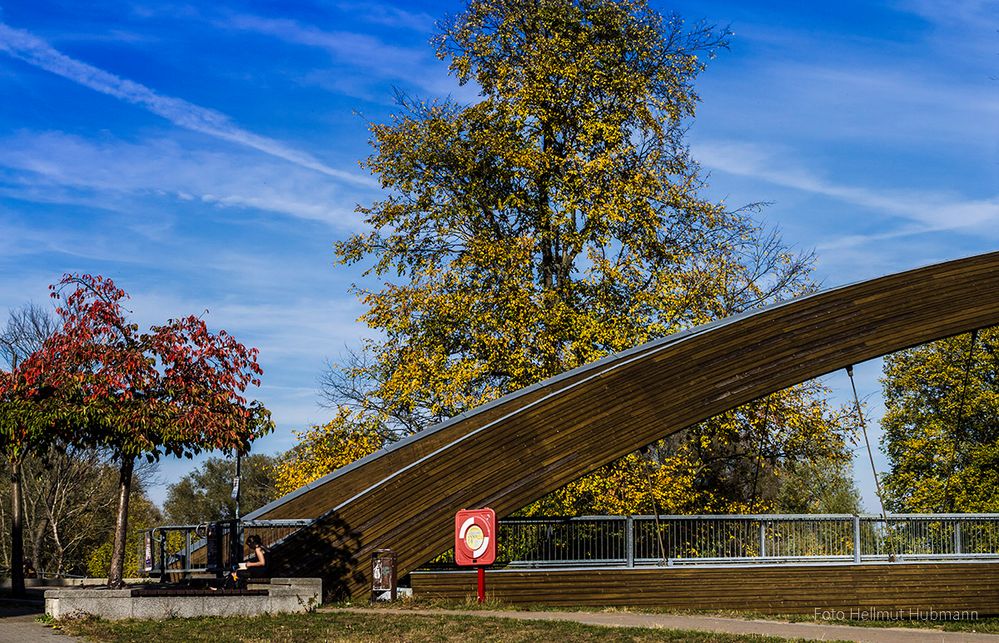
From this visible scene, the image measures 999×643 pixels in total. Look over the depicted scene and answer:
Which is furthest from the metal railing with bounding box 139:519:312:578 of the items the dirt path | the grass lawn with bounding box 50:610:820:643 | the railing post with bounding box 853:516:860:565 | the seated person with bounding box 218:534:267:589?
the railing post with bounding box 853:516:860:565

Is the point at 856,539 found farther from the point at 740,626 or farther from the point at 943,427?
the point at 943,427

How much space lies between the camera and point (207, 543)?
671 inches

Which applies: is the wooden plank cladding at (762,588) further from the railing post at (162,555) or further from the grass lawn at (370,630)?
the railing post at (162,555)

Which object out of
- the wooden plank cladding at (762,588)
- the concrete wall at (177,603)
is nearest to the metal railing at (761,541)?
the wooden plank cladding at (762,588)

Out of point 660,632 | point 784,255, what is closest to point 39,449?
point 660,632

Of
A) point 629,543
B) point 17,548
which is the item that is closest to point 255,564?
point 629,543

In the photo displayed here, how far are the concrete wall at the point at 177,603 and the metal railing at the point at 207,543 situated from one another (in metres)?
0.89

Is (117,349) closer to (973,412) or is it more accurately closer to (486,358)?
(486,358)

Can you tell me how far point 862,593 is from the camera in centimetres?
1830

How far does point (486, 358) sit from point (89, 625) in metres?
12.7

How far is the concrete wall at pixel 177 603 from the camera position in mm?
14953

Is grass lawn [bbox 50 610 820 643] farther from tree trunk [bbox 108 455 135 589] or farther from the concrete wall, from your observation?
tree trunk [bbox 108 455 135 589]

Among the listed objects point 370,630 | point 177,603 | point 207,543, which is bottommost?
point 370,630

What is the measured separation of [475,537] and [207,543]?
4.00 m
